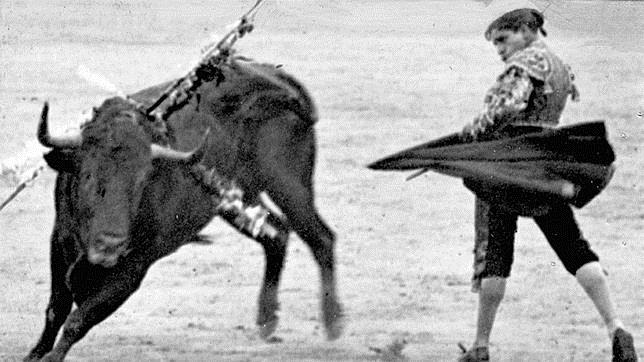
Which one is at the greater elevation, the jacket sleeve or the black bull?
the jacket sleeve

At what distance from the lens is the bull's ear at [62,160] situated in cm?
714

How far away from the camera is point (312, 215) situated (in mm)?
8242

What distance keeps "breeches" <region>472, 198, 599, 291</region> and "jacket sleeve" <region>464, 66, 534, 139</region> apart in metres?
0.40

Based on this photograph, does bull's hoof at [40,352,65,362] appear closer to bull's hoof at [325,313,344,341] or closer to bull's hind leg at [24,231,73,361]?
bull's hind leg at [24,231,73,361]

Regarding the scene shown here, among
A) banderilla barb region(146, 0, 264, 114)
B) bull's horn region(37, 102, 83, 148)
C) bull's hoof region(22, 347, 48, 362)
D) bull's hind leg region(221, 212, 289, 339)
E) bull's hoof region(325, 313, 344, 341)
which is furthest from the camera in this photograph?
bull's hind leg region(221, 212, 289, 339)

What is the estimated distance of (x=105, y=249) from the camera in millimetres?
6887

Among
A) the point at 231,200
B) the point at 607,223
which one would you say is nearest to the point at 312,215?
the point at 231,200

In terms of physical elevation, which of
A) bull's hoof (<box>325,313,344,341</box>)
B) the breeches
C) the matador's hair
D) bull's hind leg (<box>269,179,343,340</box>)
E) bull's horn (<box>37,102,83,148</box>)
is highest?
the matador's hair

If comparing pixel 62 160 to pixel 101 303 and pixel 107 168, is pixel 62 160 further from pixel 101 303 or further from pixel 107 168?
pixel 101 303

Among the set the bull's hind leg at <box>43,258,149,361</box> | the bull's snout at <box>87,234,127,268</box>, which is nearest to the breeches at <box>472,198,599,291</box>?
the bull's hind leg at <box>43,258,149,361</box>

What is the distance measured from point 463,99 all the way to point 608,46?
2.06m

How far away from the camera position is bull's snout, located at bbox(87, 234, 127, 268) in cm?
689

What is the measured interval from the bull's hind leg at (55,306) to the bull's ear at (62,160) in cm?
34

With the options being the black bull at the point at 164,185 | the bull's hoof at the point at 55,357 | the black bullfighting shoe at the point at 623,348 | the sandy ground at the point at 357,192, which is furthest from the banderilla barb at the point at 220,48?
the black bullfighting shoe at the point at 623,348
